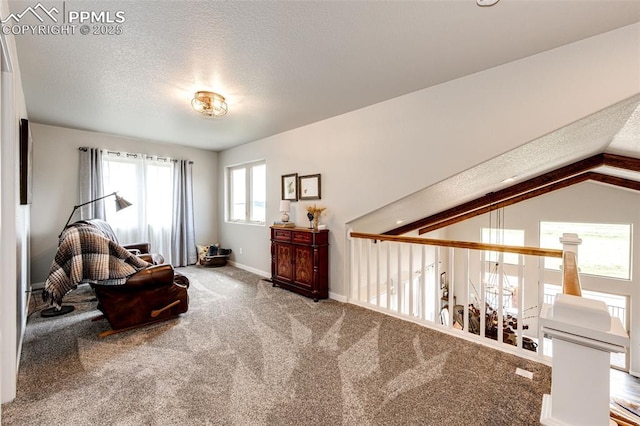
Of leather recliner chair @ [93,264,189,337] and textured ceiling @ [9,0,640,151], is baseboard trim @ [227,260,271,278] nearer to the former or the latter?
leather recliner chair @ [93,264,189,337]

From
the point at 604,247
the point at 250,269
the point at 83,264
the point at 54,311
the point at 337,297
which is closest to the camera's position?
the point at 83,264

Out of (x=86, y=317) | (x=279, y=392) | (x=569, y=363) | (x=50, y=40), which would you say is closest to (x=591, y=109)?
(x=569, y=363)

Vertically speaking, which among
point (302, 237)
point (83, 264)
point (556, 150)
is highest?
point (556, 150)

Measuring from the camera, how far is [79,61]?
2.20 metres

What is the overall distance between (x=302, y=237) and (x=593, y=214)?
6142mm

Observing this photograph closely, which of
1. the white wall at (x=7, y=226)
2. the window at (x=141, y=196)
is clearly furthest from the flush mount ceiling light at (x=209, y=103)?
the window at (x=141, y=196)

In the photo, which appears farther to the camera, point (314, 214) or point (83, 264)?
point (314, 214)

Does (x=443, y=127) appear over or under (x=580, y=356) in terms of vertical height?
over

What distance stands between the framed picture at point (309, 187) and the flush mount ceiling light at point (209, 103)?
1482 mm

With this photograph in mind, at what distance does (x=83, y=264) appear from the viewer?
2.28 meters

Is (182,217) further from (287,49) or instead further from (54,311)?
(287,49)

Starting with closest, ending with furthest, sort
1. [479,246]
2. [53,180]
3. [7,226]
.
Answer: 1. [7,226]
2. [479,246]
3. [53,180]

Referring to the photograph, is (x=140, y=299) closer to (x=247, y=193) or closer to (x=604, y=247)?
(x=247, y=193)

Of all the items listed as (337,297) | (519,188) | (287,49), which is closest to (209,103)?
(287,49)
